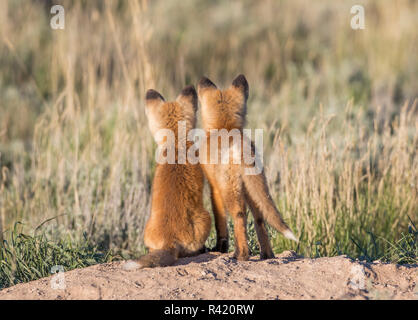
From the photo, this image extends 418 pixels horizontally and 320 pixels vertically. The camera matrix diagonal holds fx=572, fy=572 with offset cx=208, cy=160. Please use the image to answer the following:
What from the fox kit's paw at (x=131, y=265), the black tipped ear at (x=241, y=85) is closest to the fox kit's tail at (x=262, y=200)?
the black tipped ear at (x=241, y=85)

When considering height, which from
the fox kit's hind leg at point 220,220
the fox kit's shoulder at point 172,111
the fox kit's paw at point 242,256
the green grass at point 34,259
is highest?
the fox kit's shoulder at point 172,111

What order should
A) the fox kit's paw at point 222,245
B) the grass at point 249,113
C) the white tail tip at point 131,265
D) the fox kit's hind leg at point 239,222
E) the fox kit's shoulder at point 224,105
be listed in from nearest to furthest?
the white tail tip at point 131,265 → the fox kit's hind leg at point 239,222 → the fox kit's shoulder at point 224,105 → the fox kit's paw at point 222,245 → the grass at point 249,113

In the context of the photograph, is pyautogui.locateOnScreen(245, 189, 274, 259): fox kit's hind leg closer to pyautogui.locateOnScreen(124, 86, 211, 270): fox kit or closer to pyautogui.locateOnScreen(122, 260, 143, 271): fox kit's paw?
pyautogui.locateOnScreen(124, 86, 211, 270): fox kit

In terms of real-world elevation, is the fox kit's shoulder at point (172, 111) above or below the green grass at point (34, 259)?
above

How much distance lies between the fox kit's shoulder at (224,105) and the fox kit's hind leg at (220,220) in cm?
51

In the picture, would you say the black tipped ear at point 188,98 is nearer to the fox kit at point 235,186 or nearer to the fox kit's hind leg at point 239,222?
the fox kit at point 235,186

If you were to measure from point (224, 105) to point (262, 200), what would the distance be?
2.57 ft

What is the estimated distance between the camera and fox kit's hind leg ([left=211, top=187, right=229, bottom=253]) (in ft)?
14.4

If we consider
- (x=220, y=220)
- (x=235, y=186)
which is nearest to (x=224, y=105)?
(x=235, y=186)

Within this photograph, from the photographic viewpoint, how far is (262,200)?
4.24 m

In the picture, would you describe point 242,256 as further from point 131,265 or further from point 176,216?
point 131,265

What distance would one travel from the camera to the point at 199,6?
1727cm

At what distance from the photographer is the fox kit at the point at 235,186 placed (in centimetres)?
418
